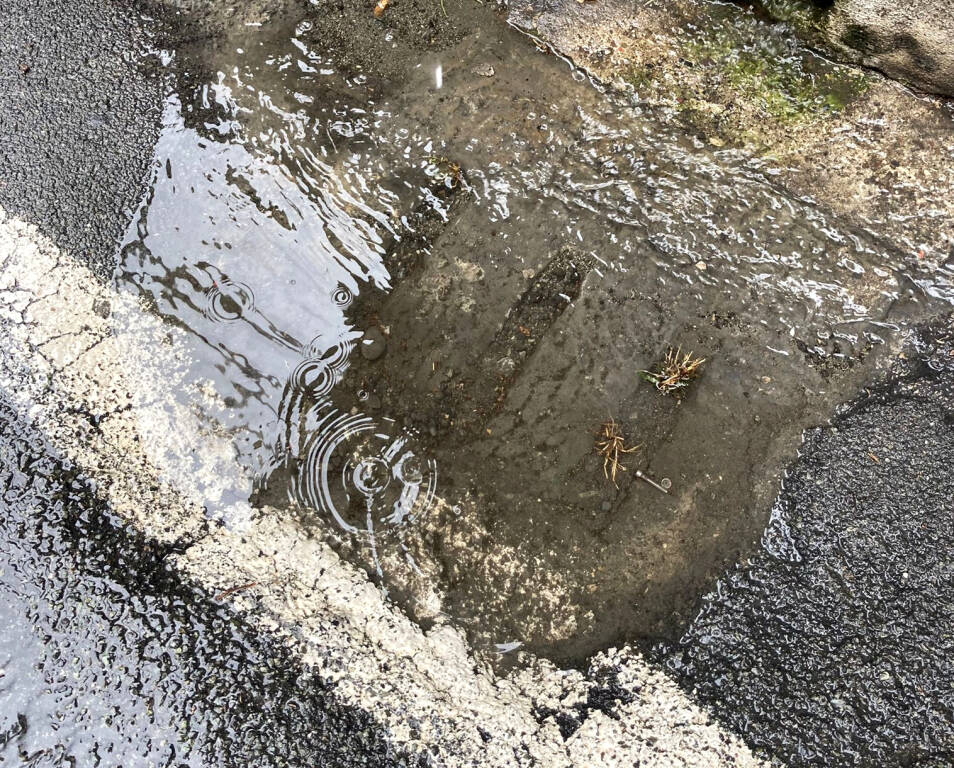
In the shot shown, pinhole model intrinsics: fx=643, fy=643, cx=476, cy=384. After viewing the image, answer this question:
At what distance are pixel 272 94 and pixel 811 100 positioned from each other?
7.17ft

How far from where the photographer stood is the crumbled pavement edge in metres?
2.05

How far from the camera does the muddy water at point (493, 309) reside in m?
2.25

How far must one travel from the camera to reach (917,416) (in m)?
2.31

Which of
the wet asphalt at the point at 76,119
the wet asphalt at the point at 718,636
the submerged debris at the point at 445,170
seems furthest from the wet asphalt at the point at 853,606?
the wet asphalt at the point at 76,119

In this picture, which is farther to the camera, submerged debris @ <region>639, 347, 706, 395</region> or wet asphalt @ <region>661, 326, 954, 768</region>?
submerged debris @ <region>639, 347, 706, 395</region>

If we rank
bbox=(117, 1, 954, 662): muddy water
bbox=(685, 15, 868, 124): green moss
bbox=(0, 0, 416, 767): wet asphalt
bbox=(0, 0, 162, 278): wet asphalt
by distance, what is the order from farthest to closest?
bbox=(685, 15, 868, 124): green moss → bbox=(0, 0, 162, 278): wet asphalt → bbox=(117, 1, 954, 662): muddy water → bbox=(0, 0, 416, 767): wet asphalt

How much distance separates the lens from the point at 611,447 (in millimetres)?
2309

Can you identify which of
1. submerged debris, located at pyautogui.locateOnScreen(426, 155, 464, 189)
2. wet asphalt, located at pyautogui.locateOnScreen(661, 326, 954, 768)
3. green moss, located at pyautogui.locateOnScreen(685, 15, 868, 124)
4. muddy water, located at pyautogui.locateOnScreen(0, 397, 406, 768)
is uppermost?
green moss, located at pyautogui.locateOnScreen(685, 15, 868, 124)

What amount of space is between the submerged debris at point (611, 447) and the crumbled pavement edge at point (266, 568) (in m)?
0.61

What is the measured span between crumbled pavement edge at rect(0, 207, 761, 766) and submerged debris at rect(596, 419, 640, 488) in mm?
614

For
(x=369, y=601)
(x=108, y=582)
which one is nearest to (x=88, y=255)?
(x=108, y=582)

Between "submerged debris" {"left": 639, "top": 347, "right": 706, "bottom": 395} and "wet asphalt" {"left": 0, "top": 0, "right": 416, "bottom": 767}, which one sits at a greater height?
"submerged debris" {"left": 639, "top": 347, "right": 706, "bottom": 395}

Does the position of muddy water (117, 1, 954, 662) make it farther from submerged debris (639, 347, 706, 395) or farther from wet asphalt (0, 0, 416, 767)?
wet asphalt (0, 0, 416, 767)

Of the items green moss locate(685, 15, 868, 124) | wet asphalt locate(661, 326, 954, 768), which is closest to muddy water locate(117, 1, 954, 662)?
wet asphalt locate(661, 326, 954, 768)
